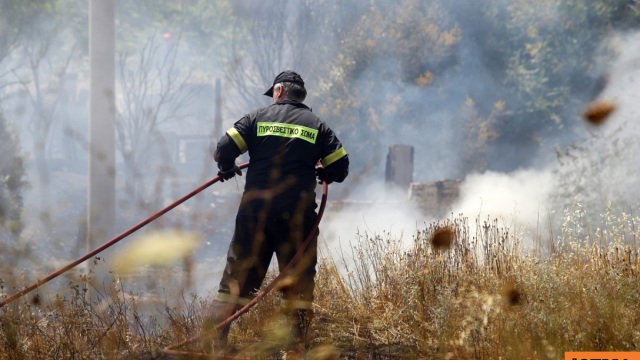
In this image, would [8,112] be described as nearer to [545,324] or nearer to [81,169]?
[81,169]

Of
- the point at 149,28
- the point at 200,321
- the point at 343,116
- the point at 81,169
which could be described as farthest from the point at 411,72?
the point at 200,321

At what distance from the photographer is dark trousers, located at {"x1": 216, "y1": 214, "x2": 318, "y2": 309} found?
514 centimetres

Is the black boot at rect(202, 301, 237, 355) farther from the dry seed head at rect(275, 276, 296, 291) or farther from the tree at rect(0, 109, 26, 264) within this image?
the tree at rect(0, 109, 26, 264)

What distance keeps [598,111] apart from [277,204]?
12.6 meters

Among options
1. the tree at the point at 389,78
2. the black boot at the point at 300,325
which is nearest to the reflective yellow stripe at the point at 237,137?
the black boot at the point at 300,325

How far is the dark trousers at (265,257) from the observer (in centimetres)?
514

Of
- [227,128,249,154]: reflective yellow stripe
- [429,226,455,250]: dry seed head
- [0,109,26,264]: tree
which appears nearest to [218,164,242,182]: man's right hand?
[227,128,249,154]: reflective yellow stripe

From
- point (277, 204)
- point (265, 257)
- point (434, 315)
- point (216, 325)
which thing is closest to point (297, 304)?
point (265, 257)

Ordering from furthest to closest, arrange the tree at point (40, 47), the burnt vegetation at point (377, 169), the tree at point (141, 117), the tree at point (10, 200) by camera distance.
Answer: the tree at point (141, 117)
the tree at point (40, 47)
the tree at point (10, 200)
the burnt vegetation at point (377, 169)

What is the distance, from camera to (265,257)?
5199 mm

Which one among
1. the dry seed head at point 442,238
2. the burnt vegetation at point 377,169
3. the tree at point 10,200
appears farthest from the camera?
the tree at point 10,200

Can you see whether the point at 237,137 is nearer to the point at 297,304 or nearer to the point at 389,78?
the point at 297,304

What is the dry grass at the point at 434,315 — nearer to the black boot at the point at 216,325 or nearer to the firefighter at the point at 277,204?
the black boot at the point at 216,325

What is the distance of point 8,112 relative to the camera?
86.1ft
